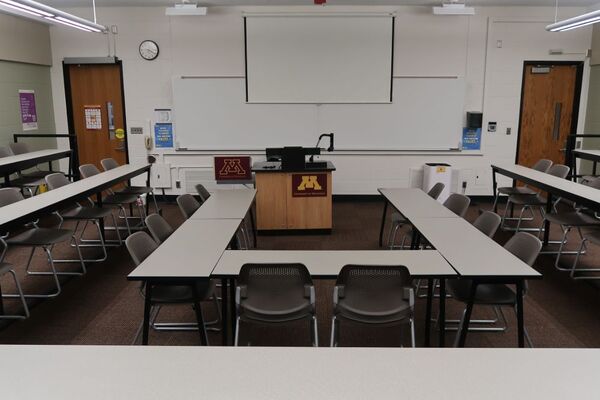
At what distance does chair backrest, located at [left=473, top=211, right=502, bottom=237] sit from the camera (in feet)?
11.9

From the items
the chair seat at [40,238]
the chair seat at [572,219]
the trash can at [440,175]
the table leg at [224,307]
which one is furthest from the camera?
the trash can at [440,175]

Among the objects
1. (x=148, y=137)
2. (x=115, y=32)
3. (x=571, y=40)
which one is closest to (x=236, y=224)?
(x=148, y=137)

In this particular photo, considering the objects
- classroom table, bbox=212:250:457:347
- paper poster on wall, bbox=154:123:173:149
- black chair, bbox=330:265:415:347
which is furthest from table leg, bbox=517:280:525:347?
paper poster on wall, bbox=154:123:173:149

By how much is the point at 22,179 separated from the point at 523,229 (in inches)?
257

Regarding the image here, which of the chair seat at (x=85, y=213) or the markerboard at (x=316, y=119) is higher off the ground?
the markerboard at (x=316, y=119)

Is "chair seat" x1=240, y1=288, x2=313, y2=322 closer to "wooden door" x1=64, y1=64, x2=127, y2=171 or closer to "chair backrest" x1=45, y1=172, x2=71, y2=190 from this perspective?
"chair backrest" x1=45, y1=172, x2=71, y2=190

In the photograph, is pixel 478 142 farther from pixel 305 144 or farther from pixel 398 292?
pixel 398 292

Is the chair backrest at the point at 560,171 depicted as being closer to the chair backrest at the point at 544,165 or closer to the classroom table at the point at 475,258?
the chair backrest at the point at 544,165

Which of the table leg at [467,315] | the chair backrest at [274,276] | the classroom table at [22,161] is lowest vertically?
the table leg at [467,315]

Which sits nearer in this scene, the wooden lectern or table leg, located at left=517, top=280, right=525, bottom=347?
table leg, located at left=517, top=280, right=525, bottom=347

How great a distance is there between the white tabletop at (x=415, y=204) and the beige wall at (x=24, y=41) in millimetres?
5468

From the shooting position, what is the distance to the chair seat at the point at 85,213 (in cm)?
507

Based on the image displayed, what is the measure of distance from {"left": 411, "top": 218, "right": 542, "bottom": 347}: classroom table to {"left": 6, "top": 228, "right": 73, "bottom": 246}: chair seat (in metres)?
3.03

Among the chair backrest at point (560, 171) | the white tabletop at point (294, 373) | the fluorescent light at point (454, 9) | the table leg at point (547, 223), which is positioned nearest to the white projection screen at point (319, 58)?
the fluorescent light at point (454, 9)
